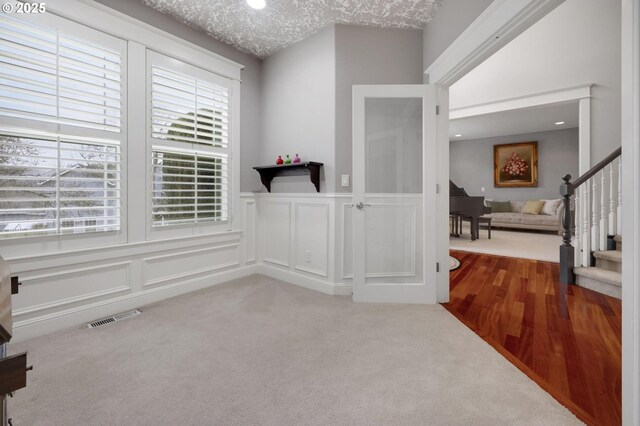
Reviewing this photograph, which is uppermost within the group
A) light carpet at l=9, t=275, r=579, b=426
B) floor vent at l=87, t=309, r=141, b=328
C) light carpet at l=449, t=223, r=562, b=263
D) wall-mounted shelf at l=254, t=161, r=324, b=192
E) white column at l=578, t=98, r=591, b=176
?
white column at l=578, t=98, r=591, b=176

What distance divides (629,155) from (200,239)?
3.21 metres

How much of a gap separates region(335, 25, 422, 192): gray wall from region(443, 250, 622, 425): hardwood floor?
2.05 meters

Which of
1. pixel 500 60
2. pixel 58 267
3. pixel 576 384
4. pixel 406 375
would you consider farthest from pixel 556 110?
pixel 58 267

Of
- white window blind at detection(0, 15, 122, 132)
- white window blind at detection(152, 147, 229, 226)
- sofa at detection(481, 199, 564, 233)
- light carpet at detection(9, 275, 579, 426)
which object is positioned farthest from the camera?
sofa at detection(481, 199, 564, 233)

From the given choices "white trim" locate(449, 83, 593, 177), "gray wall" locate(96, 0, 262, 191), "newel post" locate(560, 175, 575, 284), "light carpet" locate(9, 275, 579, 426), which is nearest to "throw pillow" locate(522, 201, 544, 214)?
"white trim" locate(449, 83, 593, 177)

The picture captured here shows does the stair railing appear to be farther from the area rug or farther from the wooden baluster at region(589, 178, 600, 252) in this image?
the area rug

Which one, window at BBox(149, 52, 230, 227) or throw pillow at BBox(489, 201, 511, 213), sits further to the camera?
throw pillow at BBox(489, 201, 511, 213)

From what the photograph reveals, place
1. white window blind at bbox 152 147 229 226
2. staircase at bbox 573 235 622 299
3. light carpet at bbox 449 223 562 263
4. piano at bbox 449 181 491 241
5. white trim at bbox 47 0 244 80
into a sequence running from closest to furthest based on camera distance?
white trim at bbox 47 0 244 80 → white window blind at bbox 152 147 229 226 → staircase at bbox 573 235 622 299 → light carpet at bbox 449 223 562 263 → piano at bbox 449 181 491 241

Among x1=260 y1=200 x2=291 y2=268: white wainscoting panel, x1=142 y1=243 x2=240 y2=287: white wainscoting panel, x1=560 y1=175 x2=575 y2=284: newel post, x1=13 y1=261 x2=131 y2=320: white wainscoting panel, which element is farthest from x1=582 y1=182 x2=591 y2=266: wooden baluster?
x1=13 y1=261 x2=131 y2=320: white wainscoting panel

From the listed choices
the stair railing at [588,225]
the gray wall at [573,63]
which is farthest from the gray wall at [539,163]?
Answer: the stair railing at [588,225]

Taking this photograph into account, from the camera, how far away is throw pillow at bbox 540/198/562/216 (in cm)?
730

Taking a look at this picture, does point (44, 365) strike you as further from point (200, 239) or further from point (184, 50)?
point (184, 50)

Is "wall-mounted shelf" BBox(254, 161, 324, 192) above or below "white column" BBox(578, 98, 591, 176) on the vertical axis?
below

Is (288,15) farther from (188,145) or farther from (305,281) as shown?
(305,281)
